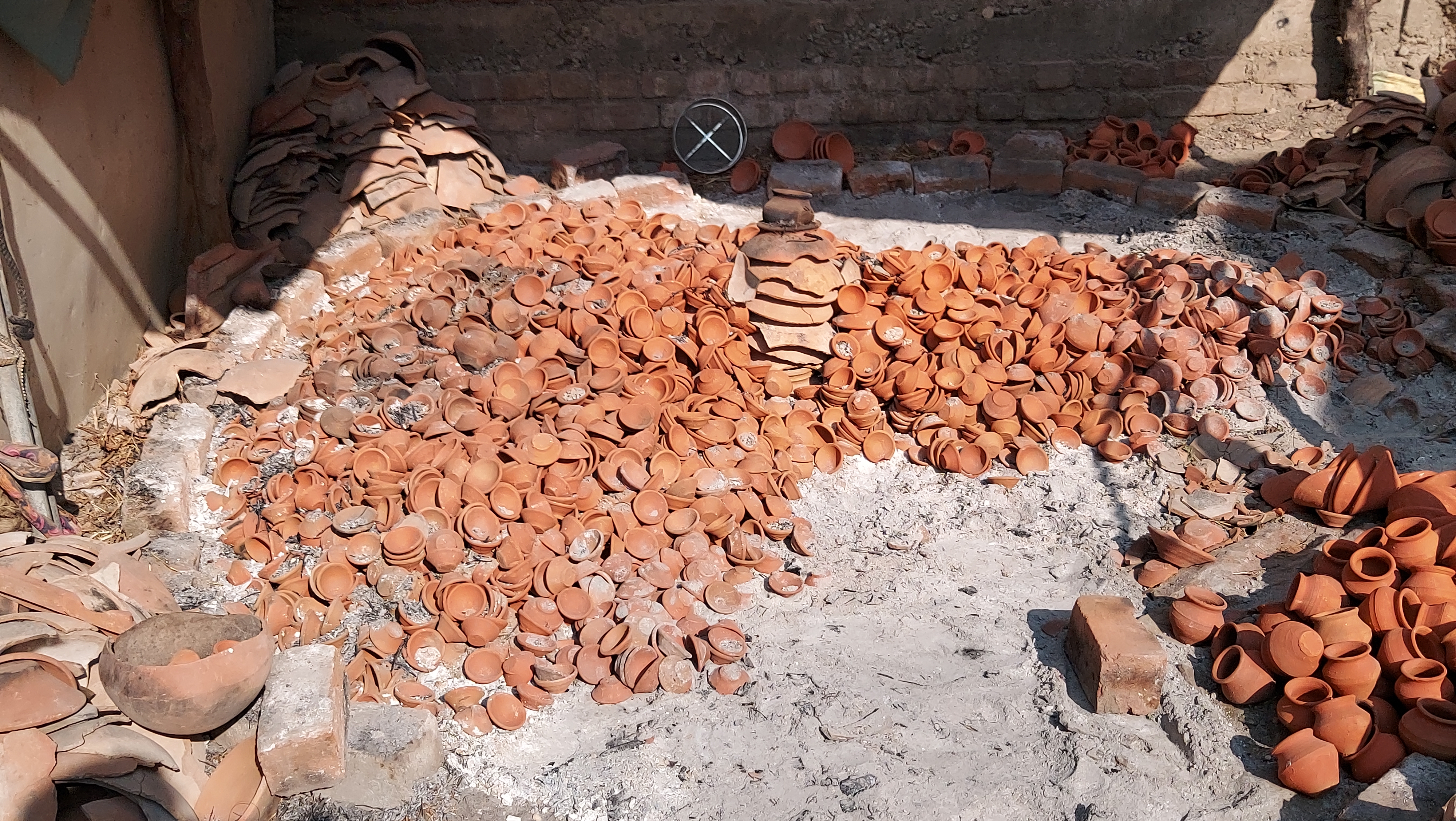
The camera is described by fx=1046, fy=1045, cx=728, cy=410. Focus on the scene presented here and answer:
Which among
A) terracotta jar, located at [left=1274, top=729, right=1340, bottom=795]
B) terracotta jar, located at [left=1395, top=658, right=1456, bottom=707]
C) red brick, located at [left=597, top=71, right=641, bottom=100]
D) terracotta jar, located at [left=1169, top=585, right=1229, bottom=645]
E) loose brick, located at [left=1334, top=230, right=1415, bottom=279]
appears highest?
red brick, located at [left=597, top=71, right=641, bottom=100]

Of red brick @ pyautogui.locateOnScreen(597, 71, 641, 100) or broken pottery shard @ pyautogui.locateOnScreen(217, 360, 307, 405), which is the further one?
red brick @ pyautogui.locateOnScreen(597, 71, 641, 100)

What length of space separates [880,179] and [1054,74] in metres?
1.53

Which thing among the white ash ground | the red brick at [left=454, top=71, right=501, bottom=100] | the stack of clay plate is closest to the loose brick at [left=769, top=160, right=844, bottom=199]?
the stack of clay plate

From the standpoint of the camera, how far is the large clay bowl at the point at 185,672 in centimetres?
298

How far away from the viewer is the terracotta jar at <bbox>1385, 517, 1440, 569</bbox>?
3.32 metres

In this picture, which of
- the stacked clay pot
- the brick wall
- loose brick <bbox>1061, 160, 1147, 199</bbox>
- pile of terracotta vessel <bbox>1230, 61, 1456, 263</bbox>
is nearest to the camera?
the stacked clay pot

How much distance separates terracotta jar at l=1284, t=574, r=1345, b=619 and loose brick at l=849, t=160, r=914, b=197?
3.91 metres

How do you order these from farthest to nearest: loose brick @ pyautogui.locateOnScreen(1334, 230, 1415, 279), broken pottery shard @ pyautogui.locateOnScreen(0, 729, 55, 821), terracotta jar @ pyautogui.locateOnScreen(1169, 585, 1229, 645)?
loose brick @ pyautogui.locateOnScreen(1334, 230, 1415, 279) → terracotta jar @ pyautogui.locateOnScreen(1169, 585, 1229, 645) → broken pottery shard @ pyautogui.locateOnScreen(0, 729, 55, 821)

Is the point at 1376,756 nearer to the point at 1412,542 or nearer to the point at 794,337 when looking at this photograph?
the point at 1412,542

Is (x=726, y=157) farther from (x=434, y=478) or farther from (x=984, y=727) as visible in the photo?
(x=984, y=727)

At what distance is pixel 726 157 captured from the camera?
7.02 meters

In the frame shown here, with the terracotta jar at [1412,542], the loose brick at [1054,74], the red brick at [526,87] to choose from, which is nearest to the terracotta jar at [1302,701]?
the terracotta jar at [1412,542]

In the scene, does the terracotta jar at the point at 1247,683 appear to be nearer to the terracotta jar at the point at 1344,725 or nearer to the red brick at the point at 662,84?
the terracotta jar at the point at 1344,725

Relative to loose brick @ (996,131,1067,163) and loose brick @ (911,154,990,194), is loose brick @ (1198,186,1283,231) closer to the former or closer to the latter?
loose brick @ (996,131,1067,163)
